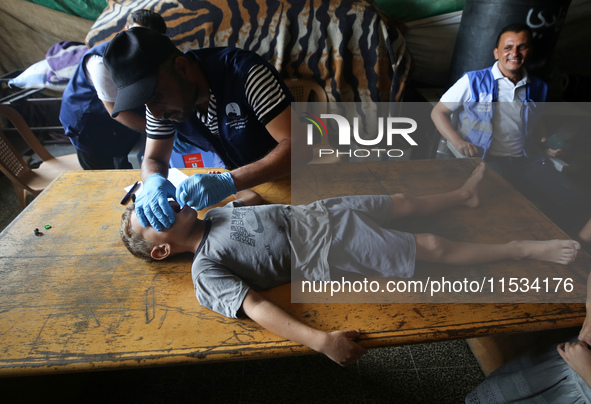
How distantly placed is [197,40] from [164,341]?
255 centimetres

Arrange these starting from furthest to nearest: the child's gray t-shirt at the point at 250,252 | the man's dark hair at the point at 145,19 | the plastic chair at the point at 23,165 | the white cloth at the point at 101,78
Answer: the plastic chair at the point at 23,165 < the man's dark hair at the point at 145,19 < the white cloth at the point at 101,78 < the child's gray t-shirt at the point at 250,252

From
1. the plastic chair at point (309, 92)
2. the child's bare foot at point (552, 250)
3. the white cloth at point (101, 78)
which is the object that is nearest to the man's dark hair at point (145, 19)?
the white cloth at point (101, 78)

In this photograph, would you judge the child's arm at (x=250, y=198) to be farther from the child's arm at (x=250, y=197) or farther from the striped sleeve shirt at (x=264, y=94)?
the striped sleeve shirt at (x=264, y=94)

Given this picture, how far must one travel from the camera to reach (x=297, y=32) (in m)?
2.89

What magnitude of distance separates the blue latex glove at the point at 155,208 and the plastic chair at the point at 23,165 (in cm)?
157

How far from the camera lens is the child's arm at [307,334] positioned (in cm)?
110

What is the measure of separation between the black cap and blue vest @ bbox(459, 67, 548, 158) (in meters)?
2.05

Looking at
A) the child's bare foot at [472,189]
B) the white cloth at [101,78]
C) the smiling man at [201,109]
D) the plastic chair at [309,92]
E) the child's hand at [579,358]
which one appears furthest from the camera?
the plastic chair at [309,92]

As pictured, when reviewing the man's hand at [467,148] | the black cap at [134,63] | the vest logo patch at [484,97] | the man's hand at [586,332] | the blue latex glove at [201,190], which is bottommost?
the man's hand at [586,332]

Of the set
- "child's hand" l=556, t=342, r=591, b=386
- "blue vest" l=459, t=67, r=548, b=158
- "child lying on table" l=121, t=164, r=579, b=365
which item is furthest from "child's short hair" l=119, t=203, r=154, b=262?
"blue vest" l=459, t=67, r=548, b=158

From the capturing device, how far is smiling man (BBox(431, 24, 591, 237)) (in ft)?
7.06

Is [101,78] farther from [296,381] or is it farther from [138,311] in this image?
[296,381]

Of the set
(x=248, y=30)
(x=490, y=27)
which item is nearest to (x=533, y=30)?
(x=490, y=27)

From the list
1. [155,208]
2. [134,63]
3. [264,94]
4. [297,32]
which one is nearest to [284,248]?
[155,208]
